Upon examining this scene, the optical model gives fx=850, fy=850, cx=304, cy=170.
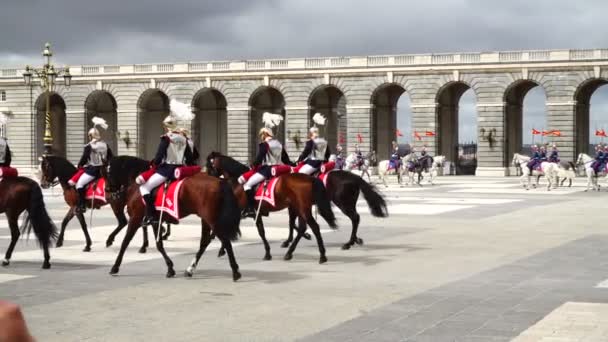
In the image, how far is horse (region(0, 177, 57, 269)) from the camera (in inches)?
447

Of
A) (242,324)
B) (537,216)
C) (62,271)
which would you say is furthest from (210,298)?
(537,216)

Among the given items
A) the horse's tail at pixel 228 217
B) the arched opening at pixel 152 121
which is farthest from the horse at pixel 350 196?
the arched opening at pixel 152 121

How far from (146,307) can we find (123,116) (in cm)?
5704

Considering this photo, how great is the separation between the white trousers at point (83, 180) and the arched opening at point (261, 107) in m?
45.9

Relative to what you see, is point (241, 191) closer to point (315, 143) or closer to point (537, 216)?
point (315, 143)

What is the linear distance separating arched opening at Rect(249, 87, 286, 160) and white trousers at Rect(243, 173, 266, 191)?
47387mm

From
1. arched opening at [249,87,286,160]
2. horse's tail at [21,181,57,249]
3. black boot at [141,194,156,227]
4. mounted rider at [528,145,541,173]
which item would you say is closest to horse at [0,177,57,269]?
→ horse's tail at [21,181,57,249]

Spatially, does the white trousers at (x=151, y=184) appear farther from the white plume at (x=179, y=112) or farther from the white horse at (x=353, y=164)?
the white horse at (x=353, y=164)

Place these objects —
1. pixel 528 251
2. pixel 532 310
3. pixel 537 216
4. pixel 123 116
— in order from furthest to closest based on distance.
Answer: pixel 123 116, pixel 537 216, pixel 528 251, pixel 532 310

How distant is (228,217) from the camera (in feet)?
32.8

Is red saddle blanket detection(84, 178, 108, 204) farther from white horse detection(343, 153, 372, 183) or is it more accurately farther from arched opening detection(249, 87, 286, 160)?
arched opening detection(249, 87, 286, 160)

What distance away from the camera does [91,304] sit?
8211mm

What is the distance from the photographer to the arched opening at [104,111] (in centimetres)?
6475

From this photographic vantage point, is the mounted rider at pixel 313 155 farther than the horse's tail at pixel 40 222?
Yes
